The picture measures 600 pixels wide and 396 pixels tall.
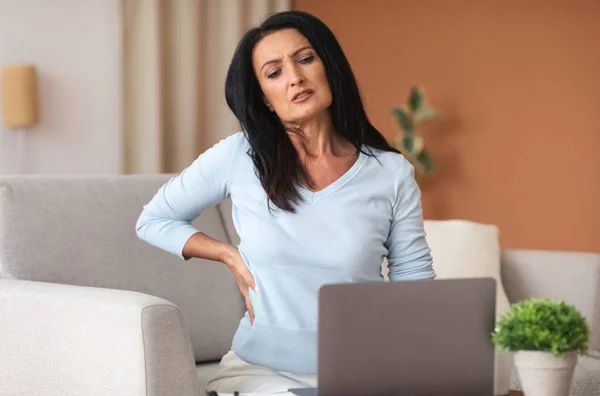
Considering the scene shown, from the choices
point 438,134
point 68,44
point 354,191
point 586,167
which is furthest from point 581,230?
point 354,191

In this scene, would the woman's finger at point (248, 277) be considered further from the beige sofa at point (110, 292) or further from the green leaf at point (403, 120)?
the green leaf at point (403, 120)

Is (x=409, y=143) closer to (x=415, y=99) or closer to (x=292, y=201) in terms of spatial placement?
(x=415, y=99)

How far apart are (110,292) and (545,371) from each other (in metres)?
1.00

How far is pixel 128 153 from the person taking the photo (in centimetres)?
450

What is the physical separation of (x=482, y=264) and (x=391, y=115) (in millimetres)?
2114

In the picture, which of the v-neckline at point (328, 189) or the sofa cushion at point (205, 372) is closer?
the v-neckline at point (328, 189)

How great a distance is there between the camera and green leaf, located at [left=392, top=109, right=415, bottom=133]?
4777 millimetres

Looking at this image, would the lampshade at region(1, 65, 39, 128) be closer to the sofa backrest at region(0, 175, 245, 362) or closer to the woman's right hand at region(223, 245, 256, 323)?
the sofa backrest at region(0, 175, 245, 362)

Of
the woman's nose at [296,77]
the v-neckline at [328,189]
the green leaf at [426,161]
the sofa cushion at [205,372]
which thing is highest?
the woman's nose at [296,77]

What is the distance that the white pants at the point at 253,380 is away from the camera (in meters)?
1.75

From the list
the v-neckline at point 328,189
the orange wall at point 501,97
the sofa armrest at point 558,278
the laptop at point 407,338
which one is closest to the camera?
the laptop at point 407,338

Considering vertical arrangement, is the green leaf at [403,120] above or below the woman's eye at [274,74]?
below

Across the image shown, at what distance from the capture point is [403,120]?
4781 millimetres

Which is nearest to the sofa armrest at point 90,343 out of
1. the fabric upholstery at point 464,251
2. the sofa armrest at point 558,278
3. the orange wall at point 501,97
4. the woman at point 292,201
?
the woman at point 292,201
